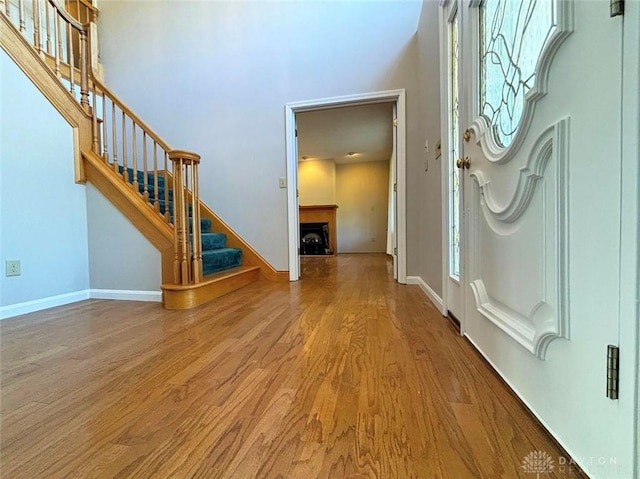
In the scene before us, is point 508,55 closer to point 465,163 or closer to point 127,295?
point 465,163

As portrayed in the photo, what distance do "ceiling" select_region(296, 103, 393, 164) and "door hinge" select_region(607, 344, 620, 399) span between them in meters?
3.14

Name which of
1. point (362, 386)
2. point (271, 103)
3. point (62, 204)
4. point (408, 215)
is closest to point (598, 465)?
point (362, 386)

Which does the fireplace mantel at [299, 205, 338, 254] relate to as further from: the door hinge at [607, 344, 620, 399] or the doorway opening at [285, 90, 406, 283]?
the door hinge at [607, 344, 620, 399]

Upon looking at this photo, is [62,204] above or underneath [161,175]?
underneath

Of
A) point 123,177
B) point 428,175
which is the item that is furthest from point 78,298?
point 428,175

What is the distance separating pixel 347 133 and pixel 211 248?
327 cm

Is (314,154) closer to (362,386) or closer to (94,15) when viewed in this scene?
(94,15)

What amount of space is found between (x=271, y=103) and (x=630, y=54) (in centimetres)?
306

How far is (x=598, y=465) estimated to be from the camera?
56 cm

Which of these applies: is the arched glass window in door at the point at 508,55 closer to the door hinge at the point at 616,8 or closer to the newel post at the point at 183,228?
the door hinge at the point at 616,8

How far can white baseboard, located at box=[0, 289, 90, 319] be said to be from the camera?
6.18 feet

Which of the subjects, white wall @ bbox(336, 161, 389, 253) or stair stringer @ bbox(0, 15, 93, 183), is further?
white wall @ bbox(336, 161, 389, 253)

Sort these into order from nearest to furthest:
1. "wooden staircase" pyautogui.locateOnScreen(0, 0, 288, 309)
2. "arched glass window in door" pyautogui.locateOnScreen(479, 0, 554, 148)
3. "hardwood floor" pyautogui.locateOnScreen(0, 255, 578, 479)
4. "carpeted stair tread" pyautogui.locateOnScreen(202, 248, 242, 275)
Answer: "hardwood floor" pyautogui.locateOnScreen(0, 255, 578, 479) < "arched glass window in door" pyautogui.locateOnScreen(479, 0, 554, 148) < "wooden staircase" pyautogui.locateOnScreen(0, 0, 288, 309) < "carpeted stair tread" pyautogui.locateOnScreen(202, 248, 242, 275)

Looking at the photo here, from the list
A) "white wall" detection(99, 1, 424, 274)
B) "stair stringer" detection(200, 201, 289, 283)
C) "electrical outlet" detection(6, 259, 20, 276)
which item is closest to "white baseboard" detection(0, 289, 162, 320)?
"electrical outlet" detection(6, 259, 20, 276)
